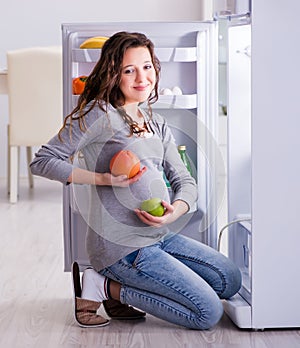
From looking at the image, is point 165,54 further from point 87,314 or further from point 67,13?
point 67,13

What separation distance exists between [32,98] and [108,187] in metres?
2.75

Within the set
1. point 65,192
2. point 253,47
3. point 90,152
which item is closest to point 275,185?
point 253,47

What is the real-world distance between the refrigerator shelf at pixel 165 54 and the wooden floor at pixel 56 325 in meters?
0.70

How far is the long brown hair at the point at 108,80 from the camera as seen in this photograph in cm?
211

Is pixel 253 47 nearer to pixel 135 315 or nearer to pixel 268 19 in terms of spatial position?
pixel 268 19

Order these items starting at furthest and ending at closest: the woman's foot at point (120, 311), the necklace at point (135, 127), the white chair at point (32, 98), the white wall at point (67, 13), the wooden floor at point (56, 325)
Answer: the white wall at point (67, 13) < the white chair at point (32, 98) < the woman's foot at point (120, 311) < the necklace at point (135, 127) < the wooden floor at point (56, 325)

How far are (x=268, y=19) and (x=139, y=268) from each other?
0.67 m

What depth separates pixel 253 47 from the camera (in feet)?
6.53

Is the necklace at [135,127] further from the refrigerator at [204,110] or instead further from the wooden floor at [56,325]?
the wooden floor at [56,325]

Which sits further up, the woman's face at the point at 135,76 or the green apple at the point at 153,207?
the woman's face at the point at 135,76

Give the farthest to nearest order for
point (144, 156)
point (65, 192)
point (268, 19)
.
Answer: point (65, 192), point (144, 156), point (268, 19)

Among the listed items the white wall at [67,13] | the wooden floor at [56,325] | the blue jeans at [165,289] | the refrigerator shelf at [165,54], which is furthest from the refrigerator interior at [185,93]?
the white wall at [67,13]

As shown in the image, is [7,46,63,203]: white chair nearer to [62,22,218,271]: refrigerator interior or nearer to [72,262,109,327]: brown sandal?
[62,22,218,271]: refrigerator interior

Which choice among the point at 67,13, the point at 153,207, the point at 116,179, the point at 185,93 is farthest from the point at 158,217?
the point at 67,13
